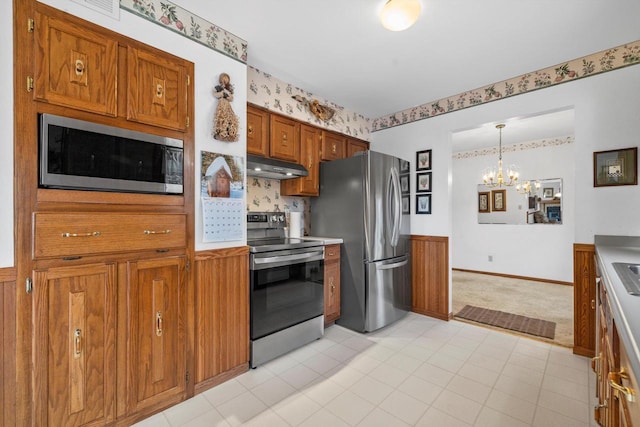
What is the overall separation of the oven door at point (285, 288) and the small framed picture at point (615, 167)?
2.48 m

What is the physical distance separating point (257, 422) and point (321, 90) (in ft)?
9.94

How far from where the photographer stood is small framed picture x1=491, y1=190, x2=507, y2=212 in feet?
17.8

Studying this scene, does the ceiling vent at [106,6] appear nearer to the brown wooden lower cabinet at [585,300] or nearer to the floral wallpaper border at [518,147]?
the brown wooden lower cabinet at [585,300]

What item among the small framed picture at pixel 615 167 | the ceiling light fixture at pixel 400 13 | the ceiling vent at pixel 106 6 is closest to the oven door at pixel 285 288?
the ceiling vent at pixel 106 6

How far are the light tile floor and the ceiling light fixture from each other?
2482 mm

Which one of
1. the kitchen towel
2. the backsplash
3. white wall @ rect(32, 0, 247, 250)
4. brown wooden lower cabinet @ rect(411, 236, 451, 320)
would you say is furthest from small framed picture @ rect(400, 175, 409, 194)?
white wall @ rect(32, 0, 247, 250)

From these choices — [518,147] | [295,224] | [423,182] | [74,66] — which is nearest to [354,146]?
[423,182]

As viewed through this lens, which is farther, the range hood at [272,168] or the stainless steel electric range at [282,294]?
the range hood at [272,168]

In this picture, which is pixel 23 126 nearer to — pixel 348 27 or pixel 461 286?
pixel 348 27

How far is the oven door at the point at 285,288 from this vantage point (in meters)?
2.20

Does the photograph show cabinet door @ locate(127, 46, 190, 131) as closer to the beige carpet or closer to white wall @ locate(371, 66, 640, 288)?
white wall @ locate(371, 66, 640, 288)

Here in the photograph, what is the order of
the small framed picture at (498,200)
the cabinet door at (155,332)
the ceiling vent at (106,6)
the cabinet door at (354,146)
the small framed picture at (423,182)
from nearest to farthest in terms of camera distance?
the ceiling vent at (106,6) < the cabinet door at (155,332) < the small framed picture at (423,182) < the cabinet door at (354,146) < the small framed picture at (498,200)

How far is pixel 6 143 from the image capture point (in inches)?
50.0

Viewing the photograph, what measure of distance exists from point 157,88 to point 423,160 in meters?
2.93
